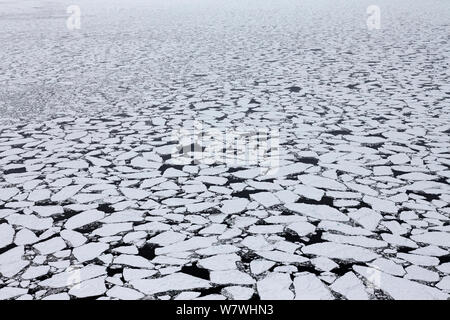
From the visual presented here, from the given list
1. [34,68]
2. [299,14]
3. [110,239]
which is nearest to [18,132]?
[110,239]

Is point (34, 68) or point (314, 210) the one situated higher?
point (34, 68)

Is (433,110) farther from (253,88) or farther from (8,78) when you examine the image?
(8,78)

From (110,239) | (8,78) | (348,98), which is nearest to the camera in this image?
(110,239)

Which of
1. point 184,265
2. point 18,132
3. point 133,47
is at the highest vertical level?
point 133,47

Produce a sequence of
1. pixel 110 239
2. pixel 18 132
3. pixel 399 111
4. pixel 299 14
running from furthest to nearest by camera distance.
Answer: pixel 299 14 < pixel 399 111 < pixel 18 132 < pixel 110 239

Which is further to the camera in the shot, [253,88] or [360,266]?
[253,88]

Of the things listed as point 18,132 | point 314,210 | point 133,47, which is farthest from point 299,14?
point 314,210
